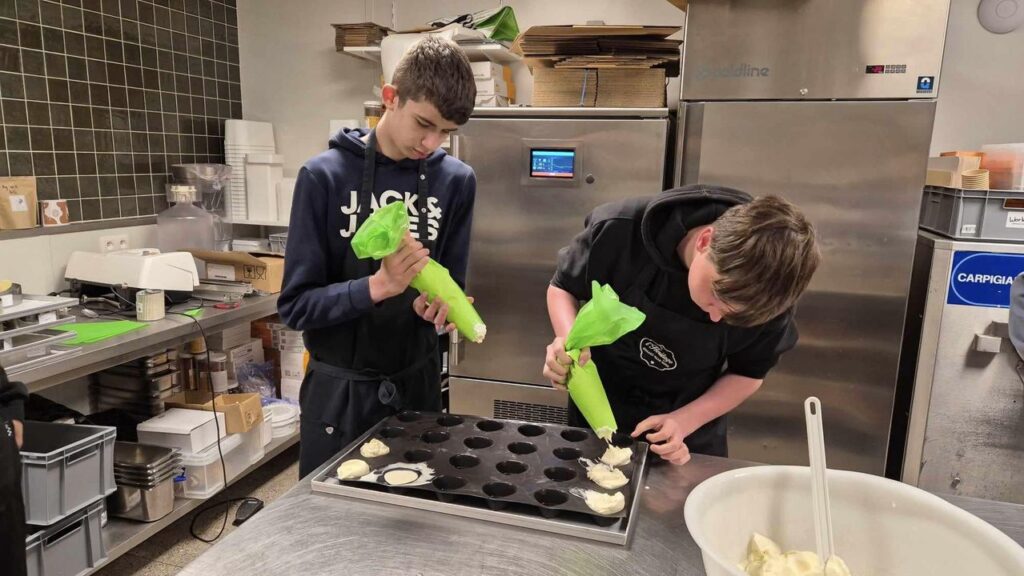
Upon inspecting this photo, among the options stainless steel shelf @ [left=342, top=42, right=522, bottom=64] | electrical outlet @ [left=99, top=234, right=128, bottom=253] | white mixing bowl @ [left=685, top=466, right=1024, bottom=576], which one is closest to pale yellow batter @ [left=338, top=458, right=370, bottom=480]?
white mixing bowl @ [left=685, top=466, right=1024, bottom=576]

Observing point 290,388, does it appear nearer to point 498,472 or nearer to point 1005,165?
point 498,472

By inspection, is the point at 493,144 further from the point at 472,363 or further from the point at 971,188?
the point at 971,188

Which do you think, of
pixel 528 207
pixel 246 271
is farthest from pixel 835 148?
pixel 246 271

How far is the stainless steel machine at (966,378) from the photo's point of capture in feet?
6.93

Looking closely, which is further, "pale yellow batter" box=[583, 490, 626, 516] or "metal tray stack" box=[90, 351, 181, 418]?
"metal tray stack" box=[90, 351, 181, 418]

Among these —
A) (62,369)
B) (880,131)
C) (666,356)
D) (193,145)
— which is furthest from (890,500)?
(193,145)

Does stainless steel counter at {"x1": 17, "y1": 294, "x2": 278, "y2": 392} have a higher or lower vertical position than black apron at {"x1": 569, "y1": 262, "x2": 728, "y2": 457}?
lower

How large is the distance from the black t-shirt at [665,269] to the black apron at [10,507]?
4.25 feet

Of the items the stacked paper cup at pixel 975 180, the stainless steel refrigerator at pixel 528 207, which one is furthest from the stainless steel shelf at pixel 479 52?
the stacked paper cup at pixel 975 180

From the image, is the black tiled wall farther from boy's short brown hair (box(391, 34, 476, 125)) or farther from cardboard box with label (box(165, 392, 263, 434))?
boy's short brown hair (box(391, 34, 476, 125))

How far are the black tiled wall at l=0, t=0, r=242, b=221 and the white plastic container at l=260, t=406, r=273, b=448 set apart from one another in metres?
1.12

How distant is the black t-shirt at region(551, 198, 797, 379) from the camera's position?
3.92 feet

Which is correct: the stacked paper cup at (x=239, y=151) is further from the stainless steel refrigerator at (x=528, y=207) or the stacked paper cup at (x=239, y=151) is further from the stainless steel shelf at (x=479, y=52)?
the stainless steel refrigerator at (x=528, y=207)

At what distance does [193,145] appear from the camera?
3273mm
